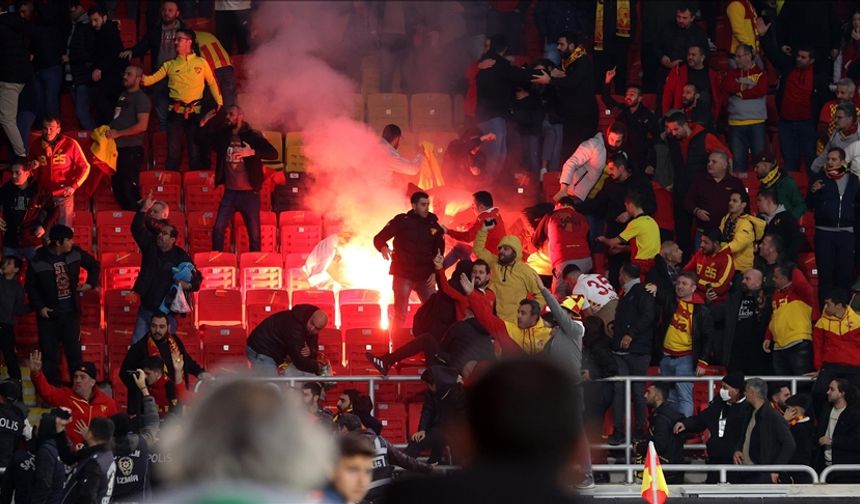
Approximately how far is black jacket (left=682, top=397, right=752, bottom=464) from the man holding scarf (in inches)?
157

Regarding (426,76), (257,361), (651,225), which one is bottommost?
(257,361)

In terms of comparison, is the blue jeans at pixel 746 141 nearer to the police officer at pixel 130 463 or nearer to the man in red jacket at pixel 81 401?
the man in red jacket at pixel 81 401

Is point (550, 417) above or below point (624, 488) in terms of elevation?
above

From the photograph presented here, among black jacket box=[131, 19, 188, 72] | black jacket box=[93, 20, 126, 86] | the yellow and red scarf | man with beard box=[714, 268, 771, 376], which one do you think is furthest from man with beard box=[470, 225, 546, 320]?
black jacket box=[93, 20, 126, 86]

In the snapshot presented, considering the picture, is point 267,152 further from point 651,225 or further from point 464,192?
point 651,225

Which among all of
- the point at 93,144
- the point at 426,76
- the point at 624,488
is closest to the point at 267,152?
the point at 93,144

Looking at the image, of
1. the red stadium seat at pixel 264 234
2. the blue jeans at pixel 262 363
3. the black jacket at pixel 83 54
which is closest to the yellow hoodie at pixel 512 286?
the blue jeans at pixel 262 363

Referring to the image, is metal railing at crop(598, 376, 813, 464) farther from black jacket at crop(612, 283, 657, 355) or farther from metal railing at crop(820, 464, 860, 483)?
metal railing at crop(820, 464, 860, 483)

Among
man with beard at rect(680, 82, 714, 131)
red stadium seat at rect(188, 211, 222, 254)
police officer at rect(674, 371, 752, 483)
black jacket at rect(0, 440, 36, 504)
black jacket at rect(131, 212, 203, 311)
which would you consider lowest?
black jacket at rect(0, 440, 36, 504)

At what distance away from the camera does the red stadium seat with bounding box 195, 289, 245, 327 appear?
53.2 feet

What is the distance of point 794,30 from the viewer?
19562mm

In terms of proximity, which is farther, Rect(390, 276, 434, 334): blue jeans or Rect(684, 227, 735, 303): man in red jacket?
Rect(390, 276, 434, 334): blue jeans

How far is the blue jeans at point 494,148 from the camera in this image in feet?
59.0

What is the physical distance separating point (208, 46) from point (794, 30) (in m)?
6.67
